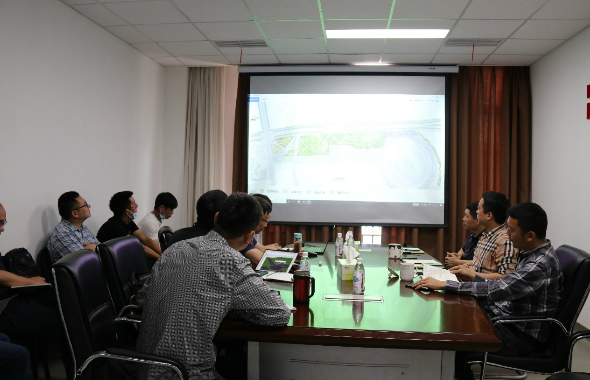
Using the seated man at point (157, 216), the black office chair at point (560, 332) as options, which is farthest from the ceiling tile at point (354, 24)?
the black office chair at point (560, 332)

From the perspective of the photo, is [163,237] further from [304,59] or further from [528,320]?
[304,59]

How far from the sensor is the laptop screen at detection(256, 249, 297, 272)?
9.94ft

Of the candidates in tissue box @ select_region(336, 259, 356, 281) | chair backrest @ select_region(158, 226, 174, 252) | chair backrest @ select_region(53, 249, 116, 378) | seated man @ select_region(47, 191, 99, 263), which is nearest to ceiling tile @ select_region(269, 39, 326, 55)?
chair backrest @ select_region(158, 226, 174, 252)

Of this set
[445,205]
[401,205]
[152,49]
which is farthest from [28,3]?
[445,205]

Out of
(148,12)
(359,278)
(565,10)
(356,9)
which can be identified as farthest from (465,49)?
(359,278)

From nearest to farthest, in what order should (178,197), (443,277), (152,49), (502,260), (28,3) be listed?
(443,277) → (502,260) → (28,3) → (152,49) → (178,197)

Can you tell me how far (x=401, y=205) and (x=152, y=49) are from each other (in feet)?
11.4

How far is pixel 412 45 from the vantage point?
5.27m

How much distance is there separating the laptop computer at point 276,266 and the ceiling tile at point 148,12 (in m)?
2.38

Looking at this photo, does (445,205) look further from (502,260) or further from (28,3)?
(28,3)

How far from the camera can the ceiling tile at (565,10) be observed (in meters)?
3.97

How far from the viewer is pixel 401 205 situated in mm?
6152

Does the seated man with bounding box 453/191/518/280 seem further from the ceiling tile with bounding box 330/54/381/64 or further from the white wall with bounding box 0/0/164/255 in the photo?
the white wall with bounding box 0/0/164/255

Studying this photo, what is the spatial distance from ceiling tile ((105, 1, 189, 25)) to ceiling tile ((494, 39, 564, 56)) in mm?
3307
